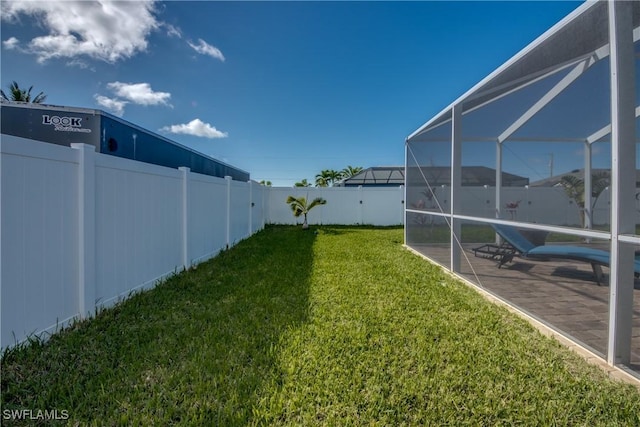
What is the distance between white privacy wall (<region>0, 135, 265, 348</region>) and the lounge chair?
4764mm

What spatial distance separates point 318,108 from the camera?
1614 centimetres

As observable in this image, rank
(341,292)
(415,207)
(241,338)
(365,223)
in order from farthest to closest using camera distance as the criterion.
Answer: (365,223) < (415,207) < (341,292) < (241,338)

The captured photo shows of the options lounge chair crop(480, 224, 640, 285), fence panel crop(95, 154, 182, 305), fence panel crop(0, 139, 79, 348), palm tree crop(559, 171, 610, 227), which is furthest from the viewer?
fence panel crop(95, 154, 182, 305)

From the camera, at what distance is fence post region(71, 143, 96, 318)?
109 inches

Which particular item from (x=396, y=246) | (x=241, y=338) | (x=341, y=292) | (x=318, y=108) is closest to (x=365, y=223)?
(x=396, y=246)

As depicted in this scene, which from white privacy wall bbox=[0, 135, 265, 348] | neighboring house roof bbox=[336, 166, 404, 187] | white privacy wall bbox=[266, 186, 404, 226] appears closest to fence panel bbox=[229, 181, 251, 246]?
white privacy wall bbox=[0, 135, 265, 348]

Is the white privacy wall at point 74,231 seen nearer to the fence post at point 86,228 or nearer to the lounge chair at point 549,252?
the fence post at point 86,228

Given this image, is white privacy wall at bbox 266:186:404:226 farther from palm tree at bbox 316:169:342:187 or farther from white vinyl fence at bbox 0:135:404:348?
palm tree at bbox 316:169:342:187

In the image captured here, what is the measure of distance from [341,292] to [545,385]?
242cm

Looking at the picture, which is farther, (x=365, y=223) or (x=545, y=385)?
(x=365, y=223)

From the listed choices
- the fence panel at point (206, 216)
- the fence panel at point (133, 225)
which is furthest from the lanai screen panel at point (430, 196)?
the fence panel at point (133, 225)

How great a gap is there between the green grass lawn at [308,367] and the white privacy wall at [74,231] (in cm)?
25

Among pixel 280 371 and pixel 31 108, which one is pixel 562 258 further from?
pixel 31 108

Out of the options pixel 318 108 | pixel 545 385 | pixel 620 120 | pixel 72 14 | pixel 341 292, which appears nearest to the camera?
pixel 545 385
